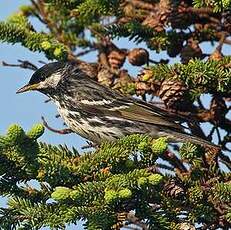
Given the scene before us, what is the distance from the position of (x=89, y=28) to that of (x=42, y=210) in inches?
108

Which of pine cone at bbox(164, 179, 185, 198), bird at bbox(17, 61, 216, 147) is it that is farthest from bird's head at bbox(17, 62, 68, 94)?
pine cone at bbox(164, 179, 185, 198)

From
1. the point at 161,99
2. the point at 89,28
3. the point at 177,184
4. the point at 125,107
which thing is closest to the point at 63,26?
the point at 89,28

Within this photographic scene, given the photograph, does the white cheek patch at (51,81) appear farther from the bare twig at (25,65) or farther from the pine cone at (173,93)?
the pine cone at (173,93)

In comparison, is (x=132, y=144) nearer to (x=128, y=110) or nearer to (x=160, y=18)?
(x=160, y=18)

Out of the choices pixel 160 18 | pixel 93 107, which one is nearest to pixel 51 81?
pixel 93 107

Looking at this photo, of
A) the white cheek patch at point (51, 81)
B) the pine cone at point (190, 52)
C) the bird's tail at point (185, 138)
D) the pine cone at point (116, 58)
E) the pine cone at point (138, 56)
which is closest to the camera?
the bird's tail at point (185, 138)

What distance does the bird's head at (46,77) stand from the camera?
680cm

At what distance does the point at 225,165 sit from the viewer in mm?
5457

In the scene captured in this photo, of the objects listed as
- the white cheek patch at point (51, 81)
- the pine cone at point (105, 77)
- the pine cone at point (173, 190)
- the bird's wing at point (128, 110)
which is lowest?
the pine cone at point (173, 190)

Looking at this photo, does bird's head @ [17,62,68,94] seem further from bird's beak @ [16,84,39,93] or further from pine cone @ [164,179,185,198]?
pine cone @ [164,179,185,198]

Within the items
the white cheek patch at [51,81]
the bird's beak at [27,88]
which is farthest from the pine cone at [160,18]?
the bird's beak at [27,88]

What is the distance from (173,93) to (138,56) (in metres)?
0.81

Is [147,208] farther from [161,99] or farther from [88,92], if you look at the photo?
[88,92]

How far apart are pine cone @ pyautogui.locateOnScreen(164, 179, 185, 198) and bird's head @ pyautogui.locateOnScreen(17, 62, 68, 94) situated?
8.34 ft
